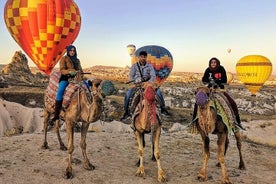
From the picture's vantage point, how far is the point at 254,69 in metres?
53.2

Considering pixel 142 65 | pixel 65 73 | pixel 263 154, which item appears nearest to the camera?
pixel 65 73

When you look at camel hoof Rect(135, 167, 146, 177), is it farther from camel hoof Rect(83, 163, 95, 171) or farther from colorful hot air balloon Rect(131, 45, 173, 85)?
colorful hot air balloon Rect(131, 45, 173, 85)

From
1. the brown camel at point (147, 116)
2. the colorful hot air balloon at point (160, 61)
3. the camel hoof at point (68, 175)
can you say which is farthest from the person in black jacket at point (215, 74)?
the colorful hot air balloon at point (160, 61)

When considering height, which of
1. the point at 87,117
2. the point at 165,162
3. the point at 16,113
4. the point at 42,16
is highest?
the point at 42,16

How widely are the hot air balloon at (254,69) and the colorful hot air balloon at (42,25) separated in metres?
38.5

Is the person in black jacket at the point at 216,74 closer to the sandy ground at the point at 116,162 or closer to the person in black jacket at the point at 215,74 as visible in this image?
the person in black jacket at the point at 215,74

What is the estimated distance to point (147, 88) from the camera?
28.4ft

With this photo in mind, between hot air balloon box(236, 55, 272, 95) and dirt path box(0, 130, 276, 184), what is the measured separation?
40.5 meters

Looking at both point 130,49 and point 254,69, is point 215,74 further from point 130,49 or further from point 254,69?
point 130,49

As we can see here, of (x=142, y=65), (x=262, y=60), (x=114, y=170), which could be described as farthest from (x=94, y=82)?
(x=262, y=60)

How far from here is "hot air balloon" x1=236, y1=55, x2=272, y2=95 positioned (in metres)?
52.6

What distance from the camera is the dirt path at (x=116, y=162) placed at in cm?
956

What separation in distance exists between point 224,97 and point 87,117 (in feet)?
14.8

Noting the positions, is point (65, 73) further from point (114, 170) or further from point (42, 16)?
point (42, 16)
